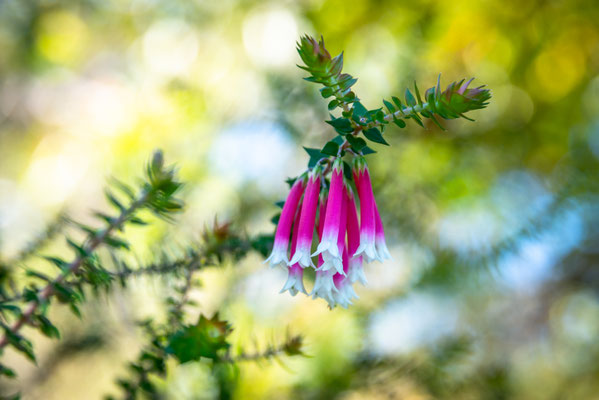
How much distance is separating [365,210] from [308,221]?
1.8 inches

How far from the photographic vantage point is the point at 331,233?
326mm

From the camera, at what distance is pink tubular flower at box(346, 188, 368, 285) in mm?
359

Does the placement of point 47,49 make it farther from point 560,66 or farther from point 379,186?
point 560,66

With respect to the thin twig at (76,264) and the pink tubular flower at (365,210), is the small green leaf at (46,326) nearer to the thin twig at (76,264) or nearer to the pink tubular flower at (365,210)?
the thin twig at (76,264)

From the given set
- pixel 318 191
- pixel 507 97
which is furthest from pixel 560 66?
pixel 318 191

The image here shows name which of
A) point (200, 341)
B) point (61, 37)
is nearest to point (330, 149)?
point (200, 341)

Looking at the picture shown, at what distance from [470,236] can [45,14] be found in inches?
56.6

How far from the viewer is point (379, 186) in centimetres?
73

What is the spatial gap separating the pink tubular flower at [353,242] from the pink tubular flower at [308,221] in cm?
4

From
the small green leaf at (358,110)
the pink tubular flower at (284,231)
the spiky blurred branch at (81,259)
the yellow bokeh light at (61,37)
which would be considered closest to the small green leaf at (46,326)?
the spiky blurred branch at (81,259)

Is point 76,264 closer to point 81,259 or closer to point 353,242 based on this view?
point 81,259

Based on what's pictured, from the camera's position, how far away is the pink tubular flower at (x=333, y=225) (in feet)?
1.06

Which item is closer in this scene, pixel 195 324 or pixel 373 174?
pixel 195 324

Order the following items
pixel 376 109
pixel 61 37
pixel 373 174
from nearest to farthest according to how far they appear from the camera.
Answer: pixel 376 109 < pixel 373 174 < pixel 61 37
